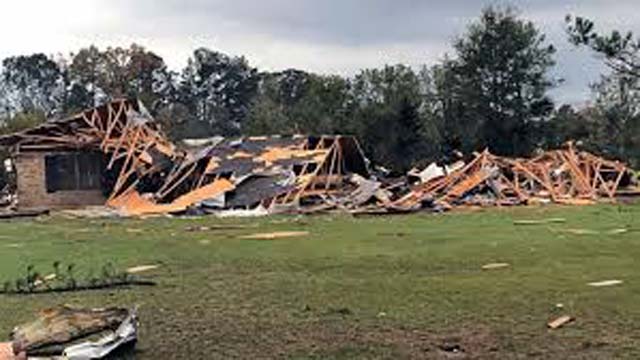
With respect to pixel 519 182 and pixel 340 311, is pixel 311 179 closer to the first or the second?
pixel 519 182

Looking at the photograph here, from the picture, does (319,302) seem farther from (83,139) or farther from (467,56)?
(467,56)

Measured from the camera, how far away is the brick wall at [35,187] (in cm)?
4334

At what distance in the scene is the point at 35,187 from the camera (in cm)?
4347

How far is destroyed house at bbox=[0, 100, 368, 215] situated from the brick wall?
39mm

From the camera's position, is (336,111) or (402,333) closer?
(402,333)

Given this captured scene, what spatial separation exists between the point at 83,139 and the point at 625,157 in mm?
28553

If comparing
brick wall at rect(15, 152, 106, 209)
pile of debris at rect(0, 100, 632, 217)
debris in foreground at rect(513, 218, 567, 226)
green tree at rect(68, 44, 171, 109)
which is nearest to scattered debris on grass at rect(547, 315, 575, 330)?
debris in foreground at rect(513, 218, 567, 226)

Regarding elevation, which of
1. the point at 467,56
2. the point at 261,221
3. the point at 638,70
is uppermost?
the point at 467,56

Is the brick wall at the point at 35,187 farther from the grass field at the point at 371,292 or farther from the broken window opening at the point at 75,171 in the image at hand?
the grass field at the point at 371,292

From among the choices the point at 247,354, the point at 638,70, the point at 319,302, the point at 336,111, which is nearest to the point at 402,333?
the point at 247,354

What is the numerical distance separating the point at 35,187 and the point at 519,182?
18748 millimetres

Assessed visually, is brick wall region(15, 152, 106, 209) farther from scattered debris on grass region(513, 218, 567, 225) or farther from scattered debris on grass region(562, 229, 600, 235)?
scattered debris on grass region(562, 229, 600, 235)

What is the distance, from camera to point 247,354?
844 cm

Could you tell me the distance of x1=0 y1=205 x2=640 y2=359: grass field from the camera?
28.6ft
